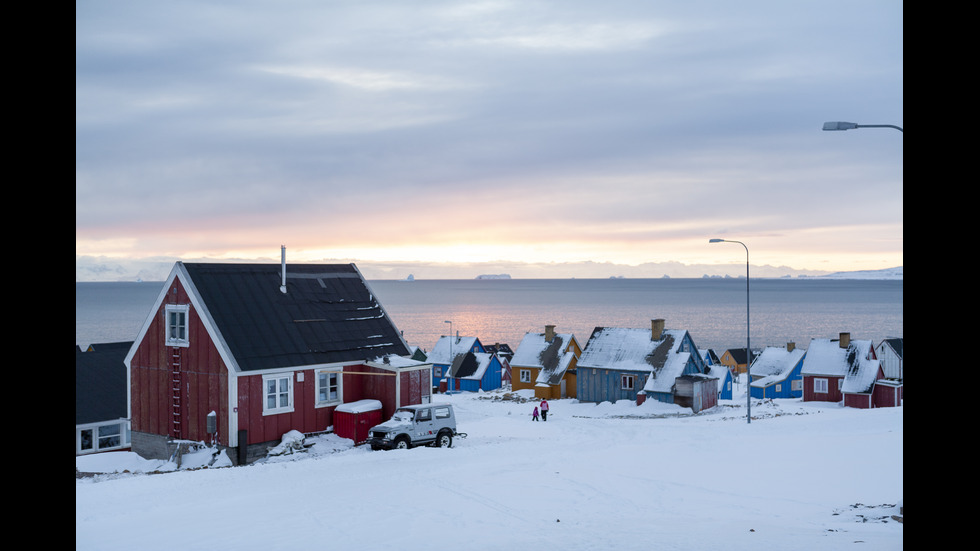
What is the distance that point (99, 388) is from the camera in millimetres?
40844

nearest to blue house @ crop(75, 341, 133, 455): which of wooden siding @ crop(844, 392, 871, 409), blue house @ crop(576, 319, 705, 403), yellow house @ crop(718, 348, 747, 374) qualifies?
blue house @ crop(576, 319, 705, 403)

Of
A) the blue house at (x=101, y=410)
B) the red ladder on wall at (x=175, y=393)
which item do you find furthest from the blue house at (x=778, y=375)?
the red ladder on wall at (x=175, y=393)

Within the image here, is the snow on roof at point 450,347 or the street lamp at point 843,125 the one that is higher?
the street lamp at point 843,125

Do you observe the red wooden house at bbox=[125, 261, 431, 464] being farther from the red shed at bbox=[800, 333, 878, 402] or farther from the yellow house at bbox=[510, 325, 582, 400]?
the red shed at bbox=[800, 333, 878, 402]

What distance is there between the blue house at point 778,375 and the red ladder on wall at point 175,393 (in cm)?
5900

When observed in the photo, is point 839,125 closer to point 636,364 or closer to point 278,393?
point 278,393

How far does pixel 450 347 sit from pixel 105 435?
168ft

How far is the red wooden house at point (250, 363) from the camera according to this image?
28.9m

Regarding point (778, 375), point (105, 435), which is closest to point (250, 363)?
point (105, 435)

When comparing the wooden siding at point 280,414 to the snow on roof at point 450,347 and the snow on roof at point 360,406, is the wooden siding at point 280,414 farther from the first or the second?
the snow on roof at point 450,347

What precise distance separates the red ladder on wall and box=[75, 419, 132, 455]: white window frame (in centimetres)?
946
